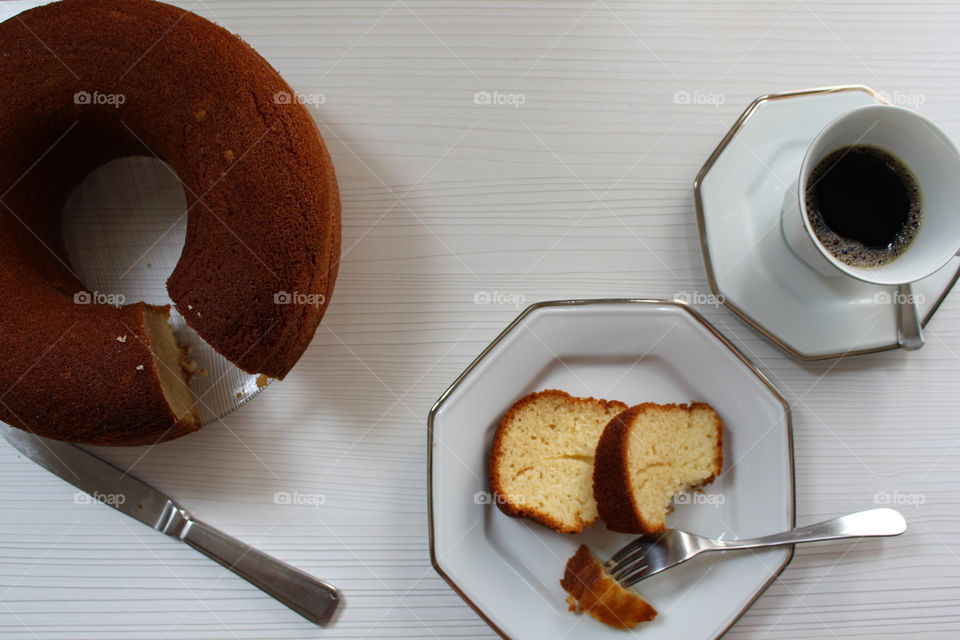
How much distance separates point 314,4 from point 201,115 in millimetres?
405

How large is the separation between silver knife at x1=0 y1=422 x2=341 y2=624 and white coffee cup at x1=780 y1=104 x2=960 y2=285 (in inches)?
39.2

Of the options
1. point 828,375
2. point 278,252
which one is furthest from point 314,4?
point 828,375

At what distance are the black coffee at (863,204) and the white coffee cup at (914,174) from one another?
0.4 inches

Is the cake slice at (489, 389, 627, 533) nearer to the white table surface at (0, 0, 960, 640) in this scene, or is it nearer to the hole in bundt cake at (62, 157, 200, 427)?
the white table surface at (0, 0, 960, 640)

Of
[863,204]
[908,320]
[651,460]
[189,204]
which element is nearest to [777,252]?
[863,204]

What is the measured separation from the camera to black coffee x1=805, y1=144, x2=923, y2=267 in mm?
947

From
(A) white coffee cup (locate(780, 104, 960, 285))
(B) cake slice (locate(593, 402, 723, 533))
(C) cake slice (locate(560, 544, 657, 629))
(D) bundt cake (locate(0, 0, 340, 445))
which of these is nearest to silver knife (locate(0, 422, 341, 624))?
(D) bundt cake (locate(0, 0, 340, 445))

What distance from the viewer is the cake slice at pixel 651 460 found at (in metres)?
0.96

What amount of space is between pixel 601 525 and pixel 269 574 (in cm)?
58

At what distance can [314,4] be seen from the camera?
1112 millimetres

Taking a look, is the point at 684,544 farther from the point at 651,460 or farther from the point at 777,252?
the point at 777,252

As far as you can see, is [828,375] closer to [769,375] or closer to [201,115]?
[769,375]

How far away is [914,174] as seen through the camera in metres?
0.95

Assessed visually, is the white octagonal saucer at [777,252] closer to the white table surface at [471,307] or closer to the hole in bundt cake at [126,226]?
the white table surface at [471,307]
